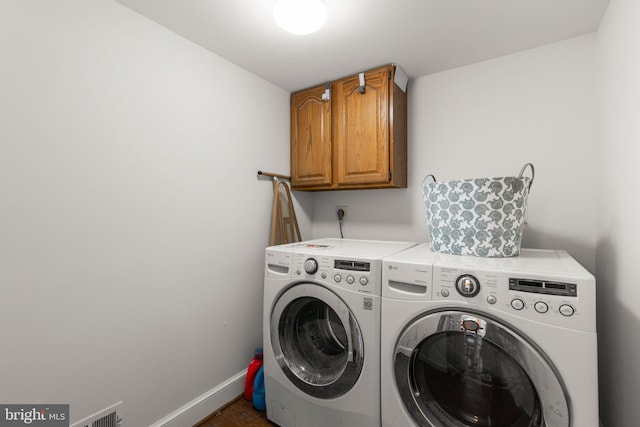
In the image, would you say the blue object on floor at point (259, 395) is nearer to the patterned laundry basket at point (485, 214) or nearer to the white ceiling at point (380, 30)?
the patterned laundry basket at point (485, 214)

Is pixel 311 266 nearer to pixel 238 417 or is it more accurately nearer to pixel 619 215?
pixel 238 417

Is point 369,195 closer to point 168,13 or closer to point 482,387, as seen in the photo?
point 482,387

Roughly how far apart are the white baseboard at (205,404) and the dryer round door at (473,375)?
3.69 feet

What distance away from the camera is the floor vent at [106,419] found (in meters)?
1.24

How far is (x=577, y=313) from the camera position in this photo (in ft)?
3.07

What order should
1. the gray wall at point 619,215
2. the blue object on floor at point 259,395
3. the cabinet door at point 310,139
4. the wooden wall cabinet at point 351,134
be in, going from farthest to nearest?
1. the cabinet door at point 310,139
2. the wooden wall cabinet at point 351,134
3. the blue object on floor at point 259,395
4. the gray wall at point 619,215

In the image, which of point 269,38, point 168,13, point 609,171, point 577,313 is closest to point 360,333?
point 577,313

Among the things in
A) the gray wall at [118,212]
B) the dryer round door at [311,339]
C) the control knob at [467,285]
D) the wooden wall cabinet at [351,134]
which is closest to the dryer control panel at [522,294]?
the control knob at [467,285]

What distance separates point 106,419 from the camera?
1.30 m

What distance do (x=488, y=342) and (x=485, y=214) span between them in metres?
0.54

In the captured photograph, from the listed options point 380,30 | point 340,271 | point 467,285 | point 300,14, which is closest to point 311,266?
point 340,271

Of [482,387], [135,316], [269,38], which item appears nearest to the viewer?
[482,387]

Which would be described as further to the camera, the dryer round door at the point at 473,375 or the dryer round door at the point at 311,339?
the dryer round door at the point at 311,339

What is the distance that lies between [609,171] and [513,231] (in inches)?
21.8
